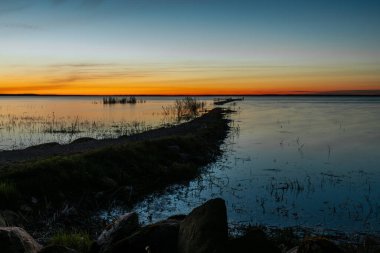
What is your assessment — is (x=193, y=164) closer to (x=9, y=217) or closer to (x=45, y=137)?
(x=9, y=217)

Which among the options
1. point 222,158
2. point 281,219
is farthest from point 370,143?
point 281,219

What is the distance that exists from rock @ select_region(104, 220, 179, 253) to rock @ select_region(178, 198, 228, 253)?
1.26 feet

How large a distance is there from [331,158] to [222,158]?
7067 mm

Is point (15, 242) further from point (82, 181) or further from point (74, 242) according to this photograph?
point (82, 181)

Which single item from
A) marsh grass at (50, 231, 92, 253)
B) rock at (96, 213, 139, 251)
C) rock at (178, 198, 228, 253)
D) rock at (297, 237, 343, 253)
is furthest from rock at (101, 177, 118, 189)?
rock at (297, 237, 343, 253)

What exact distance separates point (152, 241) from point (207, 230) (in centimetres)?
152

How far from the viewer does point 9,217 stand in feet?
39.3

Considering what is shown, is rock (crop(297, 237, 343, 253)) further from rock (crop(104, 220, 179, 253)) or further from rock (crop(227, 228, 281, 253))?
rock (crop(104, 220, 179, 253))

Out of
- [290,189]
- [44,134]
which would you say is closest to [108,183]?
[290,189]

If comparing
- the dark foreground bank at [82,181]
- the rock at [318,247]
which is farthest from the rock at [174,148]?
the rock at [318,247]

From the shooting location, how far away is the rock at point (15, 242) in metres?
6.86

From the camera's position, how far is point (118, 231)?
27.7 feet

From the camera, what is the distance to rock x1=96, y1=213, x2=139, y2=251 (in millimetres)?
8313

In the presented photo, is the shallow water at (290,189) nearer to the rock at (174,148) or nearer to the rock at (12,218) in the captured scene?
the rock at (174,148)
